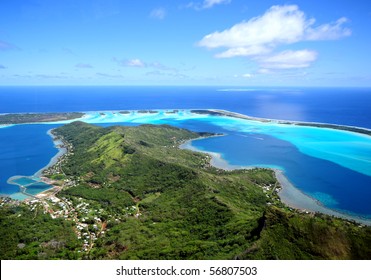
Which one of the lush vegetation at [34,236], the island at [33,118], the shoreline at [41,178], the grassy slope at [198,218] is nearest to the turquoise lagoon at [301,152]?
the shoreline at [41,178]

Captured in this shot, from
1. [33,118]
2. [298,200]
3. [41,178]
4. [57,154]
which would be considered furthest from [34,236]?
[33,118]

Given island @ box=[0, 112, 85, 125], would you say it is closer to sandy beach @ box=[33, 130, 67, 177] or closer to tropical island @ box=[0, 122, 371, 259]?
sandy beach @ box=[33, 130, 67, 177]

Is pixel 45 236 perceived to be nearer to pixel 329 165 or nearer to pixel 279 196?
pixel 279 196

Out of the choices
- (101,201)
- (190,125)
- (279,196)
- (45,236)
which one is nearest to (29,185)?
(101,201)

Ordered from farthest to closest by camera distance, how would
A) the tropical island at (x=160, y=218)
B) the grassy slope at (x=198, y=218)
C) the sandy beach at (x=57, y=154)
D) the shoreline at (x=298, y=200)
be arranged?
the sandy beach at (x=57, y=154) < the shoreline at (x=298, y=200) < the tropical island at (x=160, y=218) < the grassy slope at (x=198, y=218)

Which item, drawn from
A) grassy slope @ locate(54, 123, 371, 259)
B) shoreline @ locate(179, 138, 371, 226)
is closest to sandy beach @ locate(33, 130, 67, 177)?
grassy slope @ locate(54, 123, 371, 259)

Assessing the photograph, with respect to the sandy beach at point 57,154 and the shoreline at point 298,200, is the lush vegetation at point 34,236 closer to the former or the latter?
the sandy beach at point 57,154
